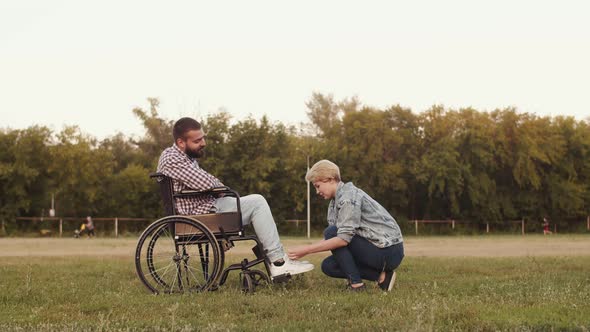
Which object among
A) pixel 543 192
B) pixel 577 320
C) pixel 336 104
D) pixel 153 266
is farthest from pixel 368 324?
pixel 336 104

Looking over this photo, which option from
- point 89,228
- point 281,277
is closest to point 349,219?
point 281,277

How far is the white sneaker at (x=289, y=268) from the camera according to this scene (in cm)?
620

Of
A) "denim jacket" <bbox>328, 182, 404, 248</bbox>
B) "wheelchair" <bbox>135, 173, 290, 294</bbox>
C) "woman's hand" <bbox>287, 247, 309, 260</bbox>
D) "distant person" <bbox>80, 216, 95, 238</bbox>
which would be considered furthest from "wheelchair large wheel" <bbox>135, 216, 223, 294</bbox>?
"distant person" <bbox>80, 216, 95, 238</bbox>

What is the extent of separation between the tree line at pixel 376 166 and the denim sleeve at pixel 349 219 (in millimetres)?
35591

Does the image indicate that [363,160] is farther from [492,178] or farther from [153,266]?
[153,266]

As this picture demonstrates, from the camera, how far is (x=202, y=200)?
6418 mm

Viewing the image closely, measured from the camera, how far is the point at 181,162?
6277 millimetres

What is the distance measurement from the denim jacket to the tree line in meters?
35.4

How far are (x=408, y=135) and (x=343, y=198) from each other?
4298cm

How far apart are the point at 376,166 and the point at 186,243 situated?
133ft

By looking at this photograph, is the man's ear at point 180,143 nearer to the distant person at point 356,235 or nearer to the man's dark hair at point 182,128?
the man's dark hair at point 182,128

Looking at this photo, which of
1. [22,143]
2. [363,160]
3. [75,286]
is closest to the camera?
[75,286]

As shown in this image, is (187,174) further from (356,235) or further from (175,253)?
(356,235)

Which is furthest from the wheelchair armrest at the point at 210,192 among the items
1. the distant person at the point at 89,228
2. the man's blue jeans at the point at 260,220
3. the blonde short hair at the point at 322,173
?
the distant person at the point at 89,228
